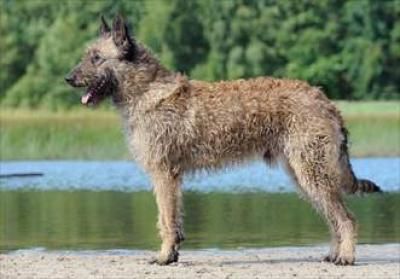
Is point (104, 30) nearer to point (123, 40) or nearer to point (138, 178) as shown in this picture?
point (123, 40)

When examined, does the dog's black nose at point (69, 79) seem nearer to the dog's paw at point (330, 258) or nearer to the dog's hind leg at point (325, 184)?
the dog's hind leg at point (325, 184)

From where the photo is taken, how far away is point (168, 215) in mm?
12102

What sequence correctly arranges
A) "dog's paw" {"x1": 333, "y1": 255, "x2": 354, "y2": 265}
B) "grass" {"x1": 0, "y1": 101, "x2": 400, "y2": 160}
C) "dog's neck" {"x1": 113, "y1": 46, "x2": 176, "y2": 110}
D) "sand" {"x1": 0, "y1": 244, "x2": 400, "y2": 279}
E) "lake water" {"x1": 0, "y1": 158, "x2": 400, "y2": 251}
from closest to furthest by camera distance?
"sand" {"x1": 0, "y1": 244, "x2": 400, "y2": 279} < "dog's paw" {"x1": 333, "y1": 255, "x2": 354, "y2": 265} < "dog's neck" {"x1": 113, "y1": 46, "x2": 176, "y2": 110} < "lake water" {"x1": 0, "y1": 158, "x2": 400, "y2": 251} < "grass" {"x1": 0, "y1": 101, "x2": 400, "y2": 160}

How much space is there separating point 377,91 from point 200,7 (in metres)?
8.43

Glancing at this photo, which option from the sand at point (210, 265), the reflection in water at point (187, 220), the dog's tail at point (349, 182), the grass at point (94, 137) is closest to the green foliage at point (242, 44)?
the grass at point (94, 137)

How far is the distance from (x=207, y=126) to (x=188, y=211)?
278 inches

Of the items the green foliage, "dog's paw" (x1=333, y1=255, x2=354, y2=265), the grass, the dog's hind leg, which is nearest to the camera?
"dog's paw" (x1=333, y1=255, x2=354, y2=265)

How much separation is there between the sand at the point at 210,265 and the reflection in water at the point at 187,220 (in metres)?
1.09

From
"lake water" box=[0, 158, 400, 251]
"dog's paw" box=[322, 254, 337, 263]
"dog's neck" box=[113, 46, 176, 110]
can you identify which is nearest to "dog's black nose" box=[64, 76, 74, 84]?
"dog's neck" box=[113, 46, 176, 110]

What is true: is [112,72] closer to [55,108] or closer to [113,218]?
[113,218]

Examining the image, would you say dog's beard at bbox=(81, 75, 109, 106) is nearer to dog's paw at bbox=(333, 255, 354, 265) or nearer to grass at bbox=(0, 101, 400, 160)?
dog's paw at bbox=(333, 255, 354, 265)

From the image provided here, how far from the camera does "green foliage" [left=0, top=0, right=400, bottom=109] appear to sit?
174 ft

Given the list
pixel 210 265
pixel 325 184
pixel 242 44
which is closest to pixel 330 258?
pixel 325 184

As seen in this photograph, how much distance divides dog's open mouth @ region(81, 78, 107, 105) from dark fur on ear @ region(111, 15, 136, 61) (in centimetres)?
30
